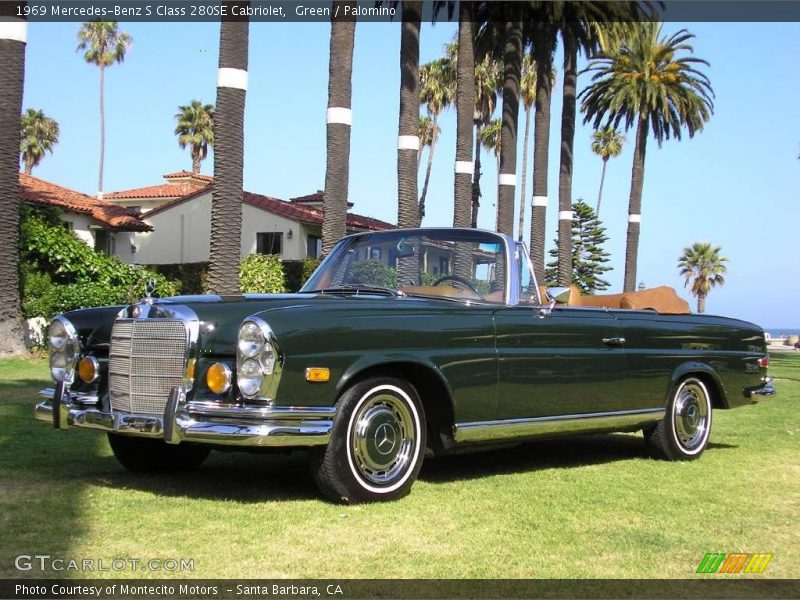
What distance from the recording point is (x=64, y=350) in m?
5.95

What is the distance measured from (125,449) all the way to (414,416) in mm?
2004

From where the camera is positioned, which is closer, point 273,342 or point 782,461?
point 273,342

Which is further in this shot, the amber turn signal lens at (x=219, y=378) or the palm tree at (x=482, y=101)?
the palm tree at (x=482, y=101)

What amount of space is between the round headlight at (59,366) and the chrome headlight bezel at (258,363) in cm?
158

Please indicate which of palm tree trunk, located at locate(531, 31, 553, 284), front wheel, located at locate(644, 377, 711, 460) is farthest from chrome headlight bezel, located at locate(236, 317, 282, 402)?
palm tree trunk, located at locate(531, 31, 553, 284)

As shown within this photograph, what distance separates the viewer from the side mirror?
A: 21.1 feet

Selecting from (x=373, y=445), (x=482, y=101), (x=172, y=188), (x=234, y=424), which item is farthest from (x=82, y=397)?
(x=482, y=101)

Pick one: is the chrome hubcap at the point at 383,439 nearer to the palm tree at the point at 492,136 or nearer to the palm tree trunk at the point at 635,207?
the palm tree trunk at the point at 635,207

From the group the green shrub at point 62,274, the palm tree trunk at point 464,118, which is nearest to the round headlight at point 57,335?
the green shrub at point 62,274

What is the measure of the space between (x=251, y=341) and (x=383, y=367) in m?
0.86

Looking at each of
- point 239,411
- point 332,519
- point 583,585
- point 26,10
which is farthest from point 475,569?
point 26,10

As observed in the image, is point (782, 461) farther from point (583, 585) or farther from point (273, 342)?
point (273, 342)

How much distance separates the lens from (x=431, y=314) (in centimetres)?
573

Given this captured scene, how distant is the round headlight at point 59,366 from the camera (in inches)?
233
